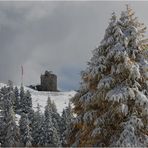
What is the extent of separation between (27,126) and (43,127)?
4532 millimetres

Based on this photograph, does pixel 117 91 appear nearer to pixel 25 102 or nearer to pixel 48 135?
pixel 48 135

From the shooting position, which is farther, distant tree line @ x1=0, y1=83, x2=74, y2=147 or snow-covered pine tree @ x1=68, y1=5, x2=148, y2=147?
distant tree line @ x1=0, y1=83, x2=74, y2=147

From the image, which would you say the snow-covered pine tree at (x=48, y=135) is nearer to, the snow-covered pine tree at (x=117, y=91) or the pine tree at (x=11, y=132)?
the pine tree at (x=11, y=132)

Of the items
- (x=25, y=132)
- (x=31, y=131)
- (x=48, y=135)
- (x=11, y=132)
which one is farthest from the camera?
(x=31, y=131)

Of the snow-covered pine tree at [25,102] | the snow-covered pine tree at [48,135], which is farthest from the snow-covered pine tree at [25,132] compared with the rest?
the snow-covered pine tree at [25,102]

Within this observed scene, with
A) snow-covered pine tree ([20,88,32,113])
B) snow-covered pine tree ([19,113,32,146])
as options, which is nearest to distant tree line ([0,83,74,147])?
snow-covered pine tree ([19,113,32,146])

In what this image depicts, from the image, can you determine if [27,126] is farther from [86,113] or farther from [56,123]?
[86,113]

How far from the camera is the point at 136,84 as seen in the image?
23203mm

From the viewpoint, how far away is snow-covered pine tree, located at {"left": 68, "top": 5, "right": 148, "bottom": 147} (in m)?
22.4

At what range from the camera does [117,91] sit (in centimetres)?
2284

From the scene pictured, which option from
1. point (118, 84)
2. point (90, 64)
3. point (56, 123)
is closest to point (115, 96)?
point (118, 84)

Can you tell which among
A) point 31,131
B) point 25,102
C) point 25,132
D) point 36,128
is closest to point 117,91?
point 25,132

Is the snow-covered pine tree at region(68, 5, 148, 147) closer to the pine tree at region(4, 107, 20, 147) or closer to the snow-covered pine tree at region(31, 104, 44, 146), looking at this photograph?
the pine tree at region(4, 107, 20, 147)

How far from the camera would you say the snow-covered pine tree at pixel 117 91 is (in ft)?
73.6
